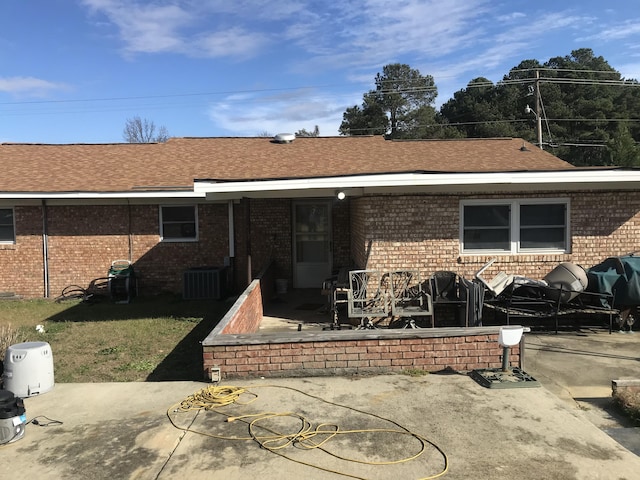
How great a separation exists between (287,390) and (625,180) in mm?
6696

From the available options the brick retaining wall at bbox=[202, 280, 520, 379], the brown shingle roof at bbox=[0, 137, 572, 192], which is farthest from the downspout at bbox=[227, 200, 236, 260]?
the brick retaining wall at bbox=[202, 280, 520, 379]

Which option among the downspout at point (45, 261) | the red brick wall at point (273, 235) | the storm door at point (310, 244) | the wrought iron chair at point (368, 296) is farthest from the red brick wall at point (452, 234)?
the downspout at point (45, 261)

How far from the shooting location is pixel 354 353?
18.6 ft

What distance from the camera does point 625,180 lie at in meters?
8.01

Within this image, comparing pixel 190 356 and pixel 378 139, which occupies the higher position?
pixel 378 139

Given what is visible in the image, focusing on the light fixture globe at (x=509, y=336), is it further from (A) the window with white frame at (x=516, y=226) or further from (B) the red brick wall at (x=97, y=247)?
(B) the red brick wall at (x=97, y=247)

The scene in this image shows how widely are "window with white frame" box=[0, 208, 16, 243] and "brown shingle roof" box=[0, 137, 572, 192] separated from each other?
81cm

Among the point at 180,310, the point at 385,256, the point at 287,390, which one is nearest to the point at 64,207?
the point at 180,310

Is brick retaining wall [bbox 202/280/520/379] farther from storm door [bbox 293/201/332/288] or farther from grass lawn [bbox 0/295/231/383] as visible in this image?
storm door [bbox 293/201/332/288]

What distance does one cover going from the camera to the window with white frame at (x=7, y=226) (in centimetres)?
1272

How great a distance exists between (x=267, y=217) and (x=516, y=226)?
6.41 meters

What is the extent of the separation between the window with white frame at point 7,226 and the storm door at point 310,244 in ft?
24.7

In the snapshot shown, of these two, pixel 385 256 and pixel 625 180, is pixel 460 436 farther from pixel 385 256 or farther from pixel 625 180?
pixel 625 180

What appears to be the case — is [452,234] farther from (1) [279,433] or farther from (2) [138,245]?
(2) [138,245]
